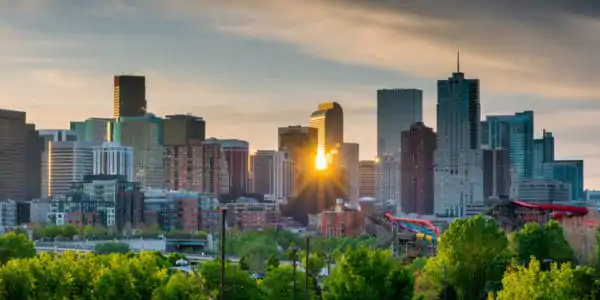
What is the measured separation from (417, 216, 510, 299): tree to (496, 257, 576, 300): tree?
17675 millimetres

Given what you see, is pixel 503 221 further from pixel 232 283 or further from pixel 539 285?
pixel 539 285

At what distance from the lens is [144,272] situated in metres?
65.7

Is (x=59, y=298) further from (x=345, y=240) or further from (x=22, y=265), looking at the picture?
(x=345, y=240)

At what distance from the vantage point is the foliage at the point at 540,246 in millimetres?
87750

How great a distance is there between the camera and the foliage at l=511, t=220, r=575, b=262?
8775cm

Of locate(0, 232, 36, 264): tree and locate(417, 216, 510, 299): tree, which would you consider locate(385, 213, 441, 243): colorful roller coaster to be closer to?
locate(0, 232, 36, 264): tree

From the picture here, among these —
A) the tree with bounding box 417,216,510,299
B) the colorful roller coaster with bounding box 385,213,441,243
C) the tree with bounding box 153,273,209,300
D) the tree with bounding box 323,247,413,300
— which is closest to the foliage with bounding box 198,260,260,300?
the tree with bounding box 153,273,209,300

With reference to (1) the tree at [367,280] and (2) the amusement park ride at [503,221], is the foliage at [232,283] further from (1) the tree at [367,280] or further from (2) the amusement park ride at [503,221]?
(2) the amusement park ride at [503,221]

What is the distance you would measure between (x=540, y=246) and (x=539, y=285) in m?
31.3

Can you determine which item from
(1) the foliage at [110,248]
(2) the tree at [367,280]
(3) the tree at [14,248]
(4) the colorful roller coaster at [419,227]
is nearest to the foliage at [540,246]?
(2) the tree at [367,280]

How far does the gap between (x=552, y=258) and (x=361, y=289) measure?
81.5 ft

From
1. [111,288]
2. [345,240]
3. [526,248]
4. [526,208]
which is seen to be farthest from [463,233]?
[345,240]

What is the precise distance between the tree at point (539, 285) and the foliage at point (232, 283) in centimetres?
1376

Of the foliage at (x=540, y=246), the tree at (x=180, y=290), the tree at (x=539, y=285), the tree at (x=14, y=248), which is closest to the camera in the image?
A: the tree at (x=539, y=285)
